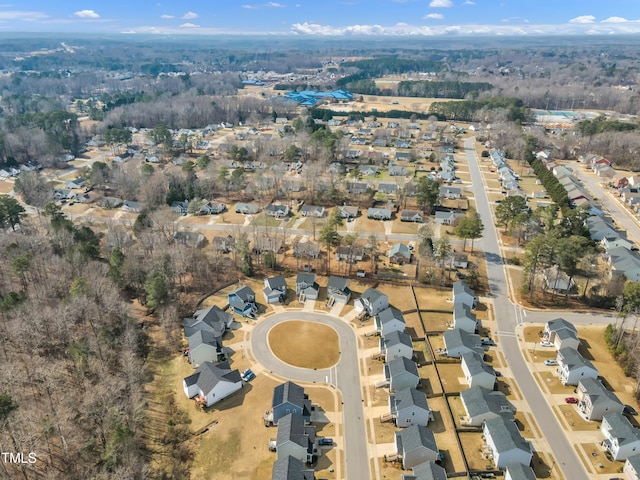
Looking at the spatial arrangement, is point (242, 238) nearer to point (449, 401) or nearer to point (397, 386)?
point (397, 386)

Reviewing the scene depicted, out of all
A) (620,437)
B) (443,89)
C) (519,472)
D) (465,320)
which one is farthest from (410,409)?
(443,89)

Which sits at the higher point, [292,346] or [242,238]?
[242,238]

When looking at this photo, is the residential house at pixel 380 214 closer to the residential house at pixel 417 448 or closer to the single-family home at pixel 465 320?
the single-family home at pixel 465 320

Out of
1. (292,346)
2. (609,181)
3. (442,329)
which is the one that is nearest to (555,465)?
(442,329)

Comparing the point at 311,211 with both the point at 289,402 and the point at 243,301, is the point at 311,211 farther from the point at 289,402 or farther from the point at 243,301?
the point at 289,402

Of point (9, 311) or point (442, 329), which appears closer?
point (9, 311)

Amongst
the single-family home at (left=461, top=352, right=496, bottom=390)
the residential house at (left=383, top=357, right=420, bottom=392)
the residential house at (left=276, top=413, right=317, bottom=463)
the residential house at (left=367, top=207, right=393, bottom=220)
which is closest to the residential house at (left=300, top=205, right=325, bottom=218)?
the residential house at (left=367, top=207, right=393, bottom=220)
